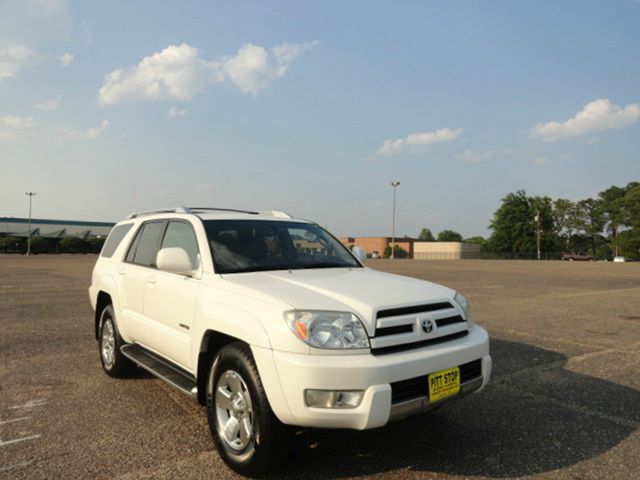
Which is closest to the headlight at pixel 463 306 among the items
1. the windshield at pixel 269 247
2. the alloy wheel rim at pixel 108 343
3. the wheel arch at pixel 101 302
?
the windshield at pixel 269 247

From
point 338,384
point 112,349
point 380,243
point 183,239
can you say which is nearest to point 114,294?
point 112,349

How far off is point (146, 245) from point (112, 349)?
1286 mm

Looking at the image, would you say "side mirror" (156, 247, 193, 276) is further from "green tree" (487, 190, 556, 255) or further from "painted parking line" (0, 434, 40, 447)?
"green tree" (487, 190, 556, 255)

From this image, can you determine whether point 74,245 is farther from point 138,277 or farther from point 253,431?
point 253,431

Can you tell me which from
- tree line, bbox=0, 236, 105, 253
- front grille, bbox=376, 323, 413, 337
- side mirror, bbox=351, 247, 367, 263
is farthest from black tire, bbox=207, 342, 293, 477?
tree line, bbox=0, 236, 105, 253

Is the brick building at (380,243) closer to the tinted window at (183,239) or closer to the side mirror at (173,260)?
the tinted window at (183,239)

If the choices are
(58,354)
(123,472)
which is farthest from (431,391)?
(58,354)

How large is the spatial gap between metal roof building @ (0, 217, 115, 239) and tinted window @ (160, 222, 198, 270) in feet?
287

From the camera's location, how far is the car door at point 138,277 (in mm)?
4520

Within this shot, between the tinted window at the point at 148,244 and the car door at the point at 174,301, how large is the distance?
16 centimetres

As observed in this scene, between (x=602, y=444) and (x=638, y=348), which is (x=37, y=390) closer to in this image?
(x=602, y=444)

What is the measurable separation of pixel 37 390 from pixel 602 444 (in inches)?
199

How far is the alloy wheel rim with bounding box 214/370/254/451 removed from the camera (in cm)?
305

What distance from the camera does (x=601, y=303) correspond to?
38.9 ft
